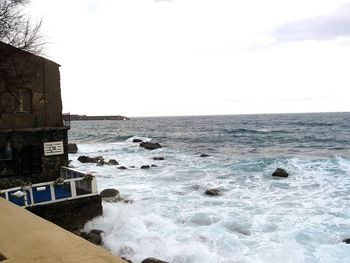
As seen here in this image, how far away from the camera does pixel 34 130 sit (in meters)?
17.5

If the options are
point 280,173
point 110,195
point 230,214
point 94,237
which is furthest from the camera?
point 280,173

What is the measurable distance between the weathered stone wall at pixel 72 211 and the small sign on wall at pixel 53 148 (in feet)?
16.6

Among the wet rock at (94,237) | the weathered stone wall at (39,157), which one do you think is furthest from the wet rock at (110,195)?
the wet rock at (94,237)

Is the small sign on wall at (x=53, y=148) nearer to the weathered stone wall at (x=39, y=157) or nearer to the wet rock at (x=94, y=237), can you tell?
the weathered stone wall at (x=39, y=157)

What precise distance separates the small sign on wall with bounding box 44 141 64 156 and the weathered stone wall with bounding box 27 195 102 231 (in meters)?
5.06

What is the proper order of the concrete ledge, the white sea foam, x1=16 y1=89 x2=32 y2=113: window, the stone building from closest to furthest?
the concrete ledge → the white sea foam → the stone building → x1=16 y1=89 x2=32 y2=113: window

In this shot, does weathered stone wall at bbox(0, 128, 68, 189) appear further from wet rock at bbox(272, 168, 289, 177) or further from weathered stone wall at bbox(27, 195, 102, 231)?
wet rock at bbox(272, 168, 289, 177)

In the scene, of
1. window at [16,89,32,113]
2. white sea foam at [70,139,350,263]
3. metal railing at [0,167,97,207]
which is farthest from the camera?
window at [16,89,32,113]

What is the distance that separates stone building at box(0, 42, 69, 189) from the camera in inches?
675

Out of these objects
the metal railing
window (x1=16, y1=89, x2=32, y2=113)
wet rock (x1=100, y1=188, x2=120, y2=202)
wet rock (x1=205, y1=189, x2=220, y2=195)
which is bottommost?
wet rock (x1=205, y1=189, x2=220, y2=195)

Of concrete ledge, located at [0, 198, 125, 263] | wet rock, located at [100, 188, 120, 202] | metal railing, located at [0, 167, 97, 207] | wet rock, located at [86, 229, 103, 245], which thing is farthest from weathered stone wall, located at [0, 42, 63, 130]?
concrete ledge, located at [0, 198, 125, 263]

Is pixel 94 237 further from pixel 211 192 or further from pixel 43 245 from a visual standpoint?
pixel 211 192

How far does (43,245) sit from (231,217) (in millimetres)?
12571

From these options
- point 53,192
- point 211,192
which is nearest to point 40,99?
point 53,192
